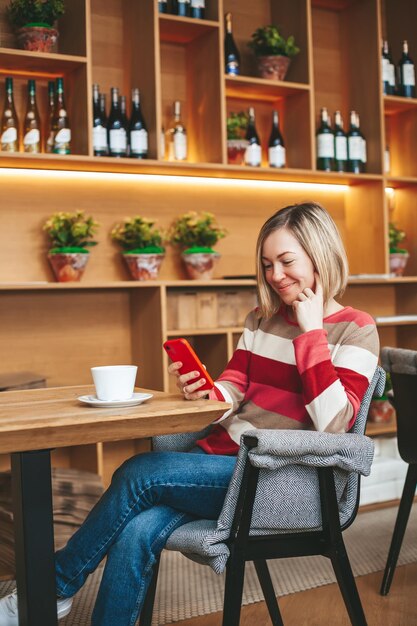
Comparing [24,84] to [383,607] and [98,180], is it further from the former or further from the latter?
[383,607]

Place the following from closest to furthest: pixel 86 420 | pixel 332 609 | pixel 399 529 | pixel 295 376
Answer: pixel 86 420, pixel 295 376, pixel 332 609, pixel 399 529

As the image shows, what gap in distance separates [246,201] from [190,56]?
0.72 m

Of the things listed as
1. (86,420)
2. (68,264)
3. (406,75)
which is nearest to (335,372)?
(86,420)

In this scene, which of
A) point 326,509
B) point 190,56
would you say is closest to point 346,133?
point 190,56

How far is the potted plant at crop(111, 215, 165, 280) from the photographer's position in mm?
3271

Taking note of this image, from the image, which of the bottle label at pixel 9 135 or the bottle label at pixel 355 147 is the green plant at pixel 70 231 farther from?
the bottle label at pixel 355 147

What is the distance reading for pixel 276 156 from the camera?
3.62 meters

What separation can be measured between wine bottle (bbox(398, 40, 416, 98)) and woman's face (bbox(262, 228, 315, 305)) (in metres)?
2.41

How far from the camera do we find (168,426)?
1478 millimetres

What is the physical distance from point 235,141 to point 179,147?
0.25 m

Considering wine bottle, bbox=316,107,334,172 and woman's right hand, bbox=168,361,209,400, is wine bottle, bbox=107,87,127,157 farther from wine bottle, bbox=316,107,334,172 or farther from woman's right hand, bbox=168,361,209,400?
woman's right hand, bbox=168,361,209,400

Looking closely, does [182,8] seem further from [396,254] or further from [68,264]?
[396,254]

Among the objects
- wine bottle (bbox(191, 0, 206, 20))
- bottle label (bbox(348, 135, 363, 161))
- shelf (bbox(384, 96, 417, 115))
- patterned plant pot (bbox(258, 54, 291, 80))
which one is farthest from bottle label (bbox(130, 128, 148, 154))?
shelf (bbox(384, 96, 417, 115))

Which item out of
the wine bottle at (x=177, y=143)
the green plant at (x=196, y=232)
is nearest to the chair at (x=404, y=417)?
the green plant at (x=196, y=232)
